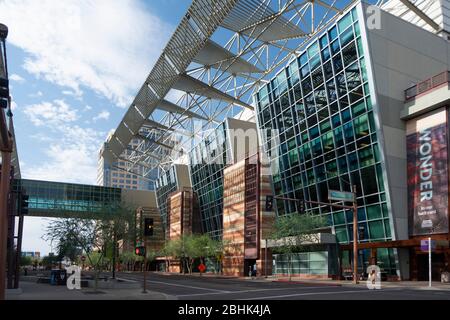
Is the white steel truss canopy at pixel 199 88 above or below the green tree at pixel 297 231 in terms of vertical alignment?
above

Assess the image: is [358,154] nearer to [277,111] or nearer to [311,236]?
[311,236]

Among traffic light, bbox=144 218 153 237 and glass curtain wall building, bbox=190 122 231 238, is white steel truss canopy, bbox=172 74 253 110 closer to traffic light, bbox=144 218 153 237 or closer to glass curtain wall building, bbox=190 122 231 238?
glass curtain wall building, bbox=190 122 231 238

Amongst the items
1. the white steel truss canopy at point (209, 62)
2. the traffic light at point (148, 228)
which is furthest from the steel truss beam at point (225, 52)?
the traffic light at point (148, 228)

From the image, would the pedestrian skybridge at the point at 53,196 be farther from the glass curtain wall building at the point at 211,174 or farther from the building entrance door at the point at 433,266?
the building entrance door at the point at 433,266

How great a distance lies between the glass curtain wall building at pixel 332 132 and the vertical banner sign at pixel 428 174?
257 cm

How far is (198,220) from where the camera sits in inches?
3457

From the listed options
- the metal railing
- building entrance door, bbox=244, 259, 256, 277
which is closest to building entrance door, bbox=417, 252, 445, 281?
the metal railing

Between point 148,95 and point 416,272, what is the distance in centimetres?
3890

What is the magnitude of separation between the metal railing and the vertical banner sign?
228cm

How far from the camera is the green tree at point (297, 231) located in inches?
1948

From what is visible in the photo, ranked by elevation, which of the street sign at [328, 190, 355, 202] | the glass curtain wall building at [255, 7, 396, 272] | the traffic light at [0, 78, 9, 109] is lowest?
the street sign at [328, 190, 355, 202]

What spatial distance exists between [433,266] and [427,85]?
51.5 ft

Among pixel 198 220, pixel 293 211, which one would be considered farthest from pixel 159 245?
pixel 293 211

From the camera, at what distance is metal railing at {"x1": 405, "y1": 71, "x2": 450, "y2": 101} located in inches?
1708
